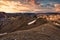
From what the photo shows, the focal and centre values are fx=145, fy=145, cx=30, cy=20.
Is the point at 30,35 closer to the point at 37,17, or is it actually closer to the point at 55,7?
the point at 37,17

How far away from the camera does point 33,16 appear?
2807 millimetres

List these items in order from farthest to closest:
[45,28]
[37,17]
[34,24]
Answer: [37,17] < [34,24] < [45,28]

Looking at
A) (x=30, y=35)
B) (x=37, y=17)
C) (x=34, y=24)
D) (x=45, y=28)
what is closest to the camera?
(x=30, y=35)

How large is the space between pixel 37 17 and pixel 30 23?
333mm

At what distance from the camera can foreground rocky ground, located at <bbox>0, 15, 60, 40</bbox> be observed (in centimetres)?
199

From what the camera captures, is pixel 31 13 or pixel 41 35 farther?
pixel 31 13

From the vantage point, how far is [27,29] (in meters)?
2.27

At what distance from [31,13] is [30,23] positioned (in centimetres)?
42

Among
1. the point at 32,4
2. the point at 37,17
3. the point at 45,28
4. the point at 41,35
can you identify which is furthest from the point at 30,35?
the point at 32,4

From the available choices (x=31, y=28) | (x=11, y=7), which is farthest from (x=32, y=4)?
(x=31, y=28)

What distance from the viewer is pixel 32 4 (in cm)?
287

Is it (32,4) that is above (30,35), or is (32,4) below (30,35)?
above

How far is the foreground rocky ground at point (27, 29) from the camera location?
1989 millimetres

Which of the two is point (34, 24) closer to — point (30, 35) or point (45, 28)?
point (45, 28)
